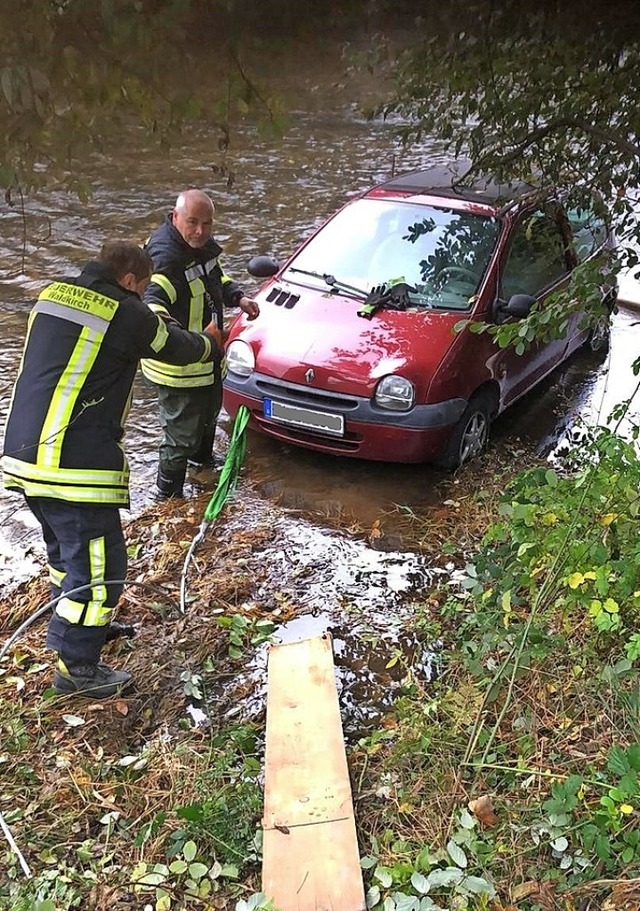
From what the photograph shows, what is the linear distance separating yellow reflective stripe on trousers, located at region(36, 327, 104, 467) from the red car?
191 cm

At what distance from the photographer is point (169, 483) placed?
16.1 ft

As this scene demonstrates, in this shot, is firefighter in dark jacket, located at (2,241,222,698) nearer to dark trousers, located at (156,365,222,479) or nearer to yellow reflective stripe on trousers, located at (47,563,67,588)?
yellow reflective stripe on trousers, located at (47,563,67,588)

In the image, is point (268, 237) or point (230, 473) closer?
point (230, 473)

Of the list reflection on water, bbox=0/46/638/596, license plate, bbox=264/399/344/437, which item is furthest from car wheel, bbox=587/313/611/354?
license plate, bbox=264/399/344/437

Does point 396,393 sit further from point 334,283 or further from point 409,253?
point 409,253

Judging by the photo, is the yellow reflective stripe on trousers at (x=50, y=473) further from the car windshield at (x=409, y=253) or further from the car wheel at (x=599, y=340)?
the car wheel at (x=599, y=340)

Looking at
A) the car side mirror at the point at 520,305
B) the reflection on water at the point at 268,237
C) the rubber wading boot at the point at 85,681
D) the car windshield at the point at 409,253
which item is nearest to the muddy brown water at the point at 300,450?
the reflection on water at the point at 268,237

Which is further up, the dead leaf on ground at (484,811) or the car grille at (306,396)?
the car grille at (306,396)

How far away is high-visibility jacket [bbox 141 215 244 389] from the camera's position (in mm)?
4367

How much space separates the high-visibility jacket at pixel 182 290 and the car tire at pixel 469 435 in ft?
4.98

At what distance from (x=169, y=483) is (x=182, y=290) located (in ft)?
3.87

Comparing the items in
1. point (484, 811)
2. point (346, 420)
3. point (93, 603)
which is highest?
point (346, 420)

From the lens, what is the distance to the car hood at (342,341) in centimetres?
475

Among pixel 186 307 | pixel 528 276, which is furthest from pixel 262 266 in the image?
pixel 528 276
